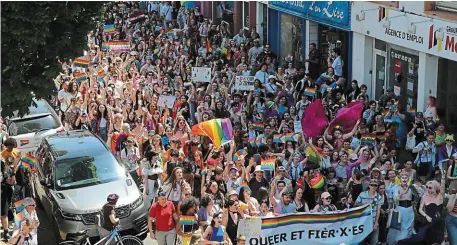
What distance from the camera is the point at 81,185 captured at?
14.7 m

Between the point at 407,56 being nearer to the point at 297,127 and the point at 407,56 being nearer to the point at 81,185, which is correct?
the point at 297,127

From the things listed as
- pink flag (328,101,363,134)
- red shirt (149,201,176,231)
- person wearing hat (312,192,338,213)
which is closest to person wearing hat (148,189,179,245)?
red shirt (149,201,176,231)

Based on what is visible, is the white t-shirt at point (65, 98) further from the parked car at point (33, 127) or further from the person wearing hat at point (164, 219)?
the person wearing hat at point (164, 219)

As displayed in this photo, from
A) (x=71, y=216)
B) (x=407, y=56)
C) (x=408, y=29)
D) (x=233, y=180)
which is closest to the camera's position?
(x=233, y=180)

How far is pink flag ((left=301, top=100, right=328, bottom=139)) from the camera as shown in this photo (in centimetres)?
1700

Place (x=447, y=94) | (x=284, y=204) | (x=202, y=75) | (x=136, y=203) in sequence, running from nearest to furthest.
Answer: (x=284, y=204)
(x=136, y=203)
(x=447, y=94)
(x=202, y=75)

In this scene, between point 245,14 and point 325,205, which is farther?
point 245,14

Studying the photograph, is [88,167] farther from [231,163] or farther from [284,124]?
[284,124]

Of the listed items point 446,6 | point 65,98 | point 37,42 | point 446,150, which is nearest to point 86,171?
point 37,42

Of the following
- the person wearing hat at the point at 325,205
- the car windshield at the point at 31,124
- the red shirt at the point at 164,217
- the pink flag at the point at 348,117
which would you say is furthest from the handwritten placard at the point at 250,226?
the car windshield at the point at 31,124

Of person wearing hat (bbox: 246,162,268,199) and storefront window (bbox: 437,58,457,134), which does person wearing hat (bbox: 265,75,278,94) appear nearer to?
storefront window (bbox: 437,58,457,134)

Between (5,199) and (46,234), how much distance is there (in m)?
0.96

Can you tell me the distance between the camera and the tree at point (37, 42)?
13.0m

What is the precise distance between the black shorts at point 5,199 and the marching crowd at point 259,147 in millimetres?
770
